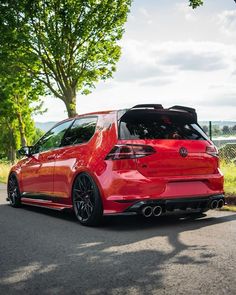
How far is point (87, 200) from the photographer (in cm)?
764

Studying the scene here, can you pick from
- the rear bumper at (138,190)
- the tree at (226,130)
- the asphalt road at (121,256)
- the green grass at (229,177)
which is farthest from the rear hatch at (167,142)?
the tree at (226,130)

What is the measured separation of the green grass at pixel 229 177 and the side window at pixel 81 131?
3692 millimetres

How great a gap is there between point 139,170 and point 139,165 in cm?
7

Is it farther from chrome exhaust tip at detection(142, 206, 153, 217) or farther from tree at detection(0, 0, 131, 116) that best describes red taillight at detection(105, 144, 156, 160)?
tree at detection(0, 0, 131, 116)

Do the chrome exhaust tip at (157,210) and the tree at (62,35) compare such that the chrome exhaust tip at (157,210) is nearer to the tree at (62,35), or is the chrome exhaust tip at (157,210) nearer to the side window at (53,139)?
the side window at (53,139)

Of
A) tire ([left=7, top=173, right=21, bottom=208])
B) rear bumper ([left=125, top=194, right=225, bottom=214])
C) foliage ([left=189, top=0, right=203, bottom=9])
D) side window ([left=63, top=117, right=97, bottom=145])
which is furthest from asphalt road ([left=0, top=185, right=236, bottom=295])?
foliage ([left=189, top=0, right=203, bottom=9])

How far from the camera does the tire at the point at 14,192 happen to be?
34.8 feet

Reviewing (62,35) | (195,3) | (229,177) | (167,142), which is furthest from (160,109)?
(62,35)

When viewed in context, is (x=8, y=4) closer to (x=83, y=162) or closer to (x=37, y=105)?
(x=83, y=162)

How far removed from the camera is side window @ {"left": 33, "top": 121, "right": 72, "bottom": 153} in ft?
29.4

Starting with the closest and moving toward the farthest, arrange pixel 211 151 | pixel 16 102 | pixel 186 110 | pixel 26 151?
pixel 211 151 < pixel 186 110 < pixel 26 151 < pixel 16 102

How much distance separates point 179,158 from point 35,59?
1761 centimetres

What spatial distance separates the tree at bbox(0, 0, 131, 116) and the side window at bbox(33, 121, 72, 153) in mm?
13541

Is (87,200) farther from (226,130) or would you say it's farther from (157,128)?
(226,130)
